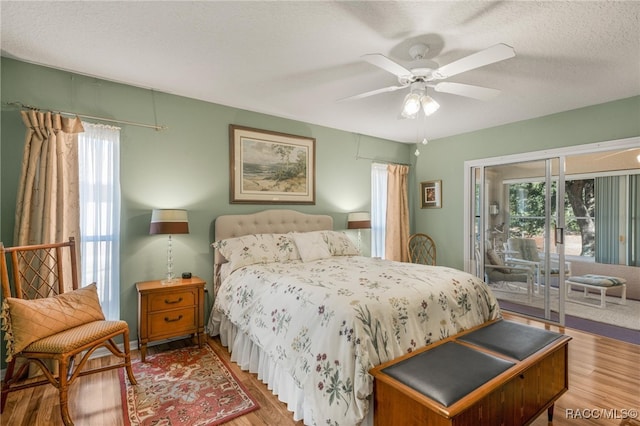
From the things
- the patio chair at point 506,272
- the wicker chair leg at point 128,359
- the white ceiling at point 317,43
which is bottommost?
the wicker chair leg at point 128,359

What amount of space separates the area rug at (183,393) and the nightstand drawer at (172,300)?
47 centimetres

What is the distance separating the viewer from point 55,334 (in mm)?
2029

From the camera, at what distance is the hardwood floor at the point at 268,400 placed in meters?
1.98

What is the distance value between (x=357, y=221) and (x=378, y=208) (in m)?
0.79

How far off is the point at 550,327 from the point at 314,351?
3388mm

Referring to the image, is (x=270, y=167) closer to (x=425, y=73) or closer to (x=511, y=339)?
(x=425, y=73)

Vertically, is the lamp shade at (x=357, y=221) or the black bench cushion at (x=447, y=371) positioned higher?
the lamp shade at (x=357, y=221)

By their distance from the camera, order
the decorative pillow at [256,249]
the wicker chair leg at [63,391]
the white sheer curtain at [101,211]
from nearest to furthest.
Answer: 1. the wicker chair leg at [63,391]
2. the white sheer curtain at [101,211]
3. the decorative pillow at [256,249]

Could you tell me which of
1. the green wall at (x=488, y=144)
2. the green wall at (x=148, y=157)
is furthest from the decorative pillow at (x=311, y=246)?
the green wall at (x=488, y=144)

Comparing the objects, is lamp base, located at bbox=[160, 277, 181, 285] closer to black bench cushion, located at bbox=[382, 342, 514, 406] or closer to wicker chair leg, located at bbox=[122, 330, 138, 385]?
wicker chair leg, located at bbox=[122, 330, 138, 385]

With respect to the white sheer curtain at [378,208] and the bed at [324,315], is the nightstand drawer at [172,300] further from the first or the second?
the white sheer curtain at [378,208]

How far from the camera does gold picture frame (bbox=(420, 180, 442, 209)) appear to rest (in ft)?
16.7

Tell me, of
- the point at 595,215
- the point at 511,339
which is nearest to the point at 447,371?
the point at 511,339

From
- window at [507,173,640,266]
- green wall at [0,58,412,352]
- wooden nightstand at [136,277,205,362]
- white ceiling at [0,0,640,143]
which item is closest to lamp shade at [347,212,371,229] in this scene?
green wall at [0,58,412,352]
